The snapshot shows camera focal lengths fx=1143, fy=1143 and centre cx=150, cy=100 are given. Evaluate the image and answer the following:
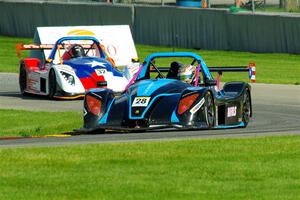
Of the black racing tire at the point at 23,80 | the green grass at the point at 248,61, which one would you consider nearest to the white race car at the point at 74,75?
the black racing tire at the point at 23,80

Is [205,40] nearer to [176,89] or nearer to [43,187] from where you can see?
[176,89]

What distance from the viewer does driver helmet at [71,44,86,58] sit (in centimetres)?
2478

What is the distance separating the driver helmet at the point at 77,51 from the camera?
2478cm

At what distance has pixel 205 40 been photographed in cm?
3522

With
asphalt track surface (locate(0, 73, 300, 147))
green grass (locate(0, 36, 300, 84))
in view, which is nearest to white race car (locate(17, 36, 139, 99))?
asphalt track surface (locate(0, 73, 300, 147))

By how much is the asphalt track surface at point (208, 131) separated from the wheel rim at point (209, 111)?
0.23 meters

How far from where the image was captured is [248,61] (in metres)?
32.7

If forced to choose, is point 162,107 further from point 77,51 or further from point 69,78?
point 77,51

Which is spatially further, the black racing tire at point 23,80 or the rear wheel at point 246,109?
the black racing tire at point 23,80

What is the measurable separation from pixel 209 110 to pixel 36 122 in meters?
3.86

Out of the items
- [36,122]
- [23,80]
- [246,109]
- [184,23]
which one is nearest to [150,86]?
[246,109]

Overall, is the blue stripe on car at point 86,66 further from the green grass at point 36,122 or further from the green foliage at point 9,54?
the green foliage at point 9,54

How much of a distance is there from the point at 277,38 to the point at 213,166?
21.1 m

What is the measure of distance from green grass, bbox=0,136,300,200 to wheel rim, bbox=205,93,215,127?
200 centimetres
